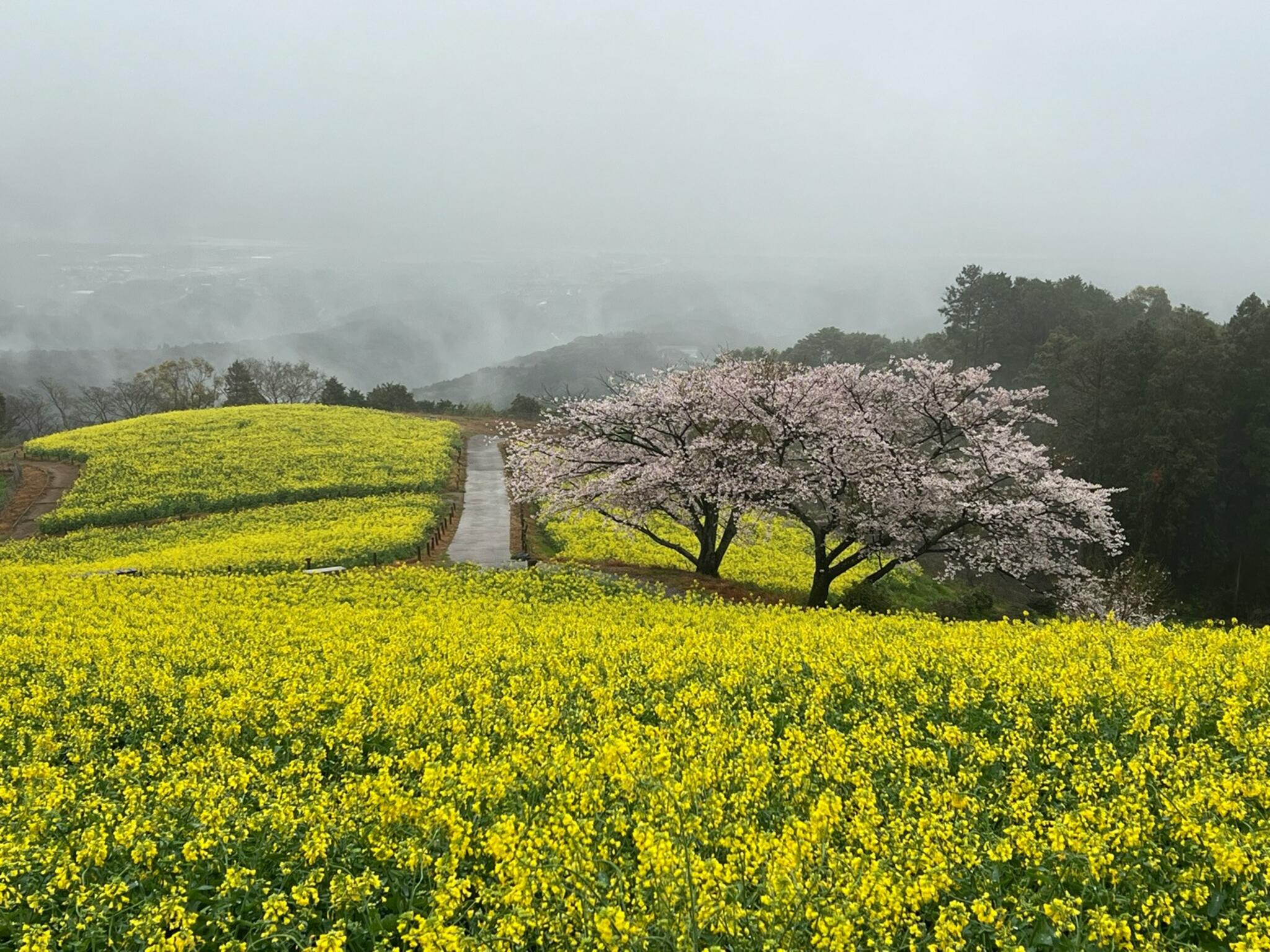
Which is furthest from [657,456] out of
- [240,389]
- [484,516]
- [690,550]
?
[240,389]

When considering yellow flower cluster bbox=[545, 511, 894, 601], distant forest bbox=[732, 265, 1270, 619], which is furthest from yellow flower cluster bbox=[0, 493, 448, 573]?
distant forest bbox=[732, 265, 1270, 619]

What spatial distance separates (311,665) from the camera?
396 inches

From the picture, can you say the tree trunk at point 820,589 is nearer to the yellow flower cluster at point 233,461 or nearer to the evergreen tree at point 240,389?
the yellow flower cluster at point 233,461

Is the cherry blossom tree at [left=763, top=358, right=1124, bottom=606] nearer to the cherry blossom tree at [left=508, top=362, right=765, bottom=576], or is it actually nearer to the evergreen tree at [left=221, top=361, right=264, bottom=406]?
the cherry blossom tree at [left=508, top=362, right=765, bottom=576]

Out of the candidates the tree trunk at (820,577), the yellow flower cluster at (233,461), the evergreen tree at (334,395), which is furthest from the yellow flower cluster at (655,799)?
the evergreen tree at (334,395)

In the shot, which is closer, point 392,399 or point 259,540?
point 259,540

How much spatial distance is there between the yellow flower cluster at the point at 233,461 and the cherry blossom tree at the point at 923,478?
1017 inches

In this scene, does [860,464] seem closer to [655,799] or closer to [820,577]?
[820,577]

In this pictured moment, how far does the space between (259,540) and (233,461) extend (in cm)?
1694

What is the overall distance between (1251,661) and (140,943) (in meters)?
10.4

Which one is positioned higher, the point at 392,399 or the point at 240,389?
the point at 392,399

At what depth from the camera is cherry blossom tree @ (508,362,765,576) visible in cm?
2109

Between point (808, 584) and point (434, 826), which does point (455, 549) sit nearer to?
point (808, 584)

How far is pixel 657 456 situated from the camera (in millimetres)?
23016
